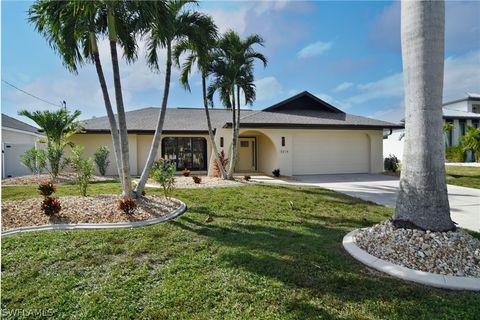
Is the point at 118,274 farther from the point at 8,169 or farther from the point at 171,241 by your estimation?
the point at 8,169

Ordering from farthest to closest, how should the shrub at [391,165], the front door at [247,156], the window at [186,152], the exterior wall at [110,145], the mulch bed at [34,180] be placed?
the front door at [247,156] < the window at [186,152] < the shrub at [391,165] < the exterior wall at [110,145] < the mulch bed at [34,180]

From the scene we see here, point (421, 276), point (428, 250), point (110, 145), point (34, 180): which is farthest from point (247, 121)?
point (421, 276)

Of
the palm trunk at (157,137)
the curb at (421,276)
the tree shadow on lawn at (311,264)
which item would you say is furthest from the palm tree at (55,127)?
the curb at (421,276)

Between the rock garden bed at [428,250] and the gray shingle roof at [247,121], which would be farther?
the gray shingle roof at [247,121]

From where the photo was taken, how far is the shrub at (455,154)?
86.1 feet

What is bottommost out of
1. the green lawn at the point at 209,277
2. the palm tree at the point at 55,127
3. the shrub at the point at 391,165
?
the green lawn at the point at 209,277

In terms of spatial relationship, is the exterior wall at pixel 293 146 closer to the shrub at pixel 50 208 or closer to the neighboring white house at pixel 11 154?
the shrub at pixel 50 208

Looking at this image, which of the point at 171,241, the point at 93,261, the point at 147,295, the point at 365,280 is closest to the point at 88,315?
the point at 147,295

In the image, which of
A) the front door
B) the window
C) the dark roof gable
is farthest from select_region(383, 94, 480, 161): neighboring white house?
Result: the window

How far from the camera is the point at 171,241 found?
5012mm

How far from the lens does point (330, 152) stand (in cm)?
1678

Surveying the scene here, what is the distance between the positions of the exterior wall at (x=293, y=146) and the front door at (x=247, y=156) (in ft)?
4.04

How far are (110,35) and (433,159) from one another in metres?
7.83

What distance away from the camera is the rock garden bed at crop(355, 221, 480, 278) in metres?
3.68
